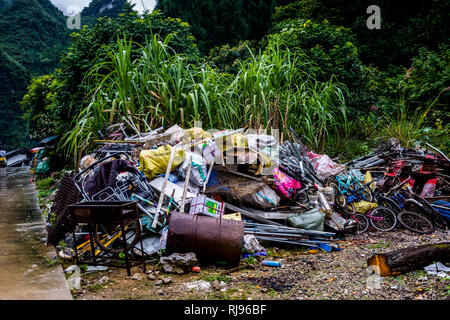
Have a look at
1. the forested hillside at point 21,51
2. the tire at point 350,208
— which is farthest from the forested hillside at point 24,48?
the tire at point 350,208

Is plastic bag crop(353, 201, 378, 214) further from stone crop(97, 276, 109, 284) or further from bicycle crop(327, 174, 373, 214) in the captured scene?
stone crop(97, 276, 109, 284)

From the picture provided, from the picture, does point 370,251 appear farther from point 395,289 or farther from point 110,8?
point 110,8

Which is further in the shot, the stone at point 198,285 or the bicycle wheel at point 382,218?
the bicycle wheel at point 382,218

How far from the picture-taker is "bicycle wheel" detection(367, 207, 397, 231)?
505 cm

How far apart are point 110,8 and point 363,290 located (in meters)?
59.9

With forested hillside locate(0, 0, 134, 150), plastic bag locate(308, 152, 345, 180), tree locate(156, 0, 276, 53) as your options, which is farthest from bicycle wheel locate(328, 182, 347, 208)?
forested hillside locate(0, 0, 134, 150)

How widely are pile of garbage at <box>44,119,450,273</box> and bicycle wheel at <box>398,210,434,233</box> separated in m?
0.01

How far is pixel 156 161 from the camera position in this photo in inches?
174

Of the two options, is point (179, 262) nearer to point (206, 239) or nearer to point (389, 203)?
point (206, 239)

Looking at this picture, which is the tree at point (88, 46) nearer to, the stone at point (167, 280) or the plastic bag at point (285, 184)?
the plastic bag at point (285, 184)

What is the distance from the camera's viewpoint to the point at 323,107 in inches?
252

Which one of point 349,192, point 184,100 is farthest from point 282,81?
point 349,192

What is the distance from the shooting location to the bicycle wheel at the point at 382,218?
5051 millimetres

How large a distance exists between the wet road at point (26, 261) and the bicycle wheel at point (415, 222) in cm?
467
